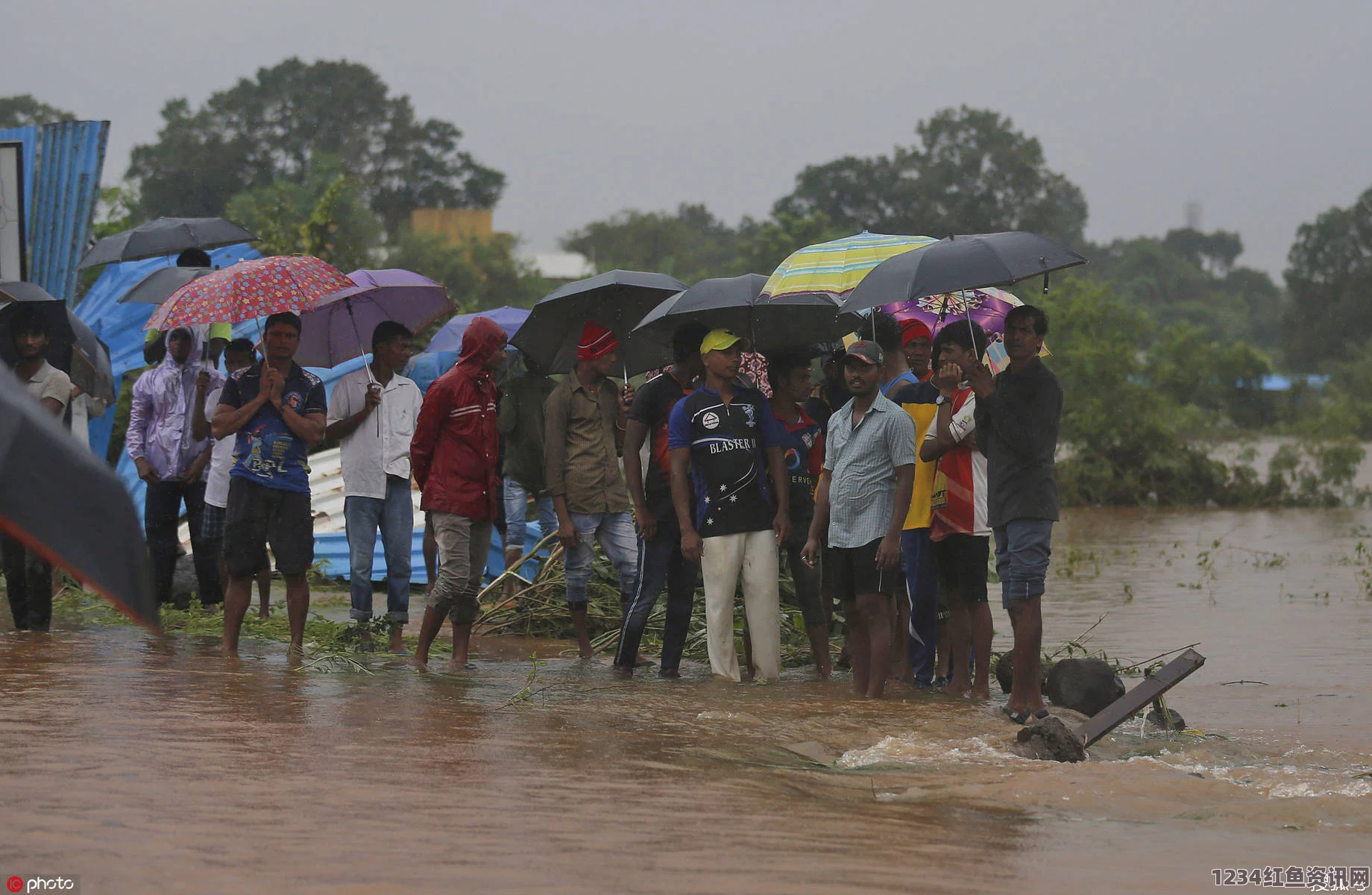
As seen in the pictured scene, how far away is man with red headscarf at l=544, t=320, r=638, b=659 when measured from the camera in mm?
7988

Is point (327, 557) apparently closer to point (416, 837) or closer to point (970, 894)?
point (416, 837)

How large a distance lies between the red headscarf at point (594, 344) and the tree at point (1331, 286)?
215 ft

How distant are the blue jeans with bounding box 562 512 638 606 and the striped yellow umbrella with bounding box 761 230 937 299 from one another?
1.57m

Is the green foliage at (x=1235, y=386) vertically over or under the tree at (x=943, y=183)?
under

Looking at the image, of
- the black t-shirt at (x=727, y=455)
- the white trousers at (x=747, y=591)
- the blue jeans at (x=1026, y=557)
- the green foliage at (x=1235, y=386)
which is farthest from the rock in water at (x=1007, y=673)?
the green foliage at (x=1235, y=386)

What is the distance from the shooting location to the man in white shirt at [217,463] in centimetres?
841

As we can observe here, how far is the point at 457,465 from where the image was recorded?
7.51 m

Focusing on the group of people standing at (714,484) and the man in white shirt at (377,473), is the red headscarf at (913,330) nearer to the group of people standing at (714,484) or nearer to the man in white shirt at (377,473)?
the group of people standing at (714,484)

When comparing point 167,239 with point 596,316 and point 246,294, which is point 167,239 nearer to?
point 246,294

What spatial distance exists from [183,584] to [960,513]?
583 centimetres

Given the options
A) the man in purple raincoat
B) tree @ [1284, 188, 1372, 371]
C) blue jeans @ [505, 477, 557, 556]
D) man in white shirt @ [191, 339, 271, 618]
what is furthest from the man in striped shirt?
tree @ [1284, 188, 1372, 371]

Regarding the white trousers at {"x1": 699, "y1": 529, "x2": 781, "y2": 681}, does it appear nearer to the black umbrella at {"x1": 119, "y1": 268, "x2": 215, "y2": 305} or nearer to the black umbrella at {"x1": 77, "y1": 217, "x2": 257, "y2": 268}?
the black umbrella at {"x1": 119, "y1": 268, "x2": 215, "y2": 305}

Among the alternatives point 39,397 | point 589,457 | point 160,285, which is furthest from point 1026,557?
point 160,285

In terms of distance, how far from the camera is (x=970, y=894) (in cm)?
363
